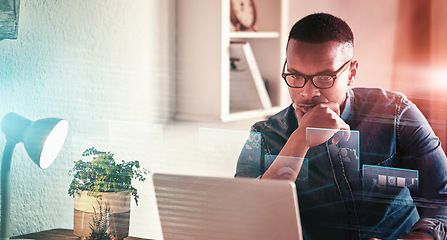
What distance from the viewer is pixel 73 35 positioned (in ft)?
3.04

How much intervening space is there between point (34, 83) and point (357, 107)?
22.0 inches

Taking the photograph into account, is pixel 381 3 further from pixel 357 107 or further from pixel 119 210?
pixel 119 210

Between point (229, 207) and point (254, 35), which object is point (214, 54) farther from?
point (229, 207)

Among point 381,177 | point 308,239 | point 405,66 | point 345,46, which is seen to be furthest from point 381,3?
point 308,239

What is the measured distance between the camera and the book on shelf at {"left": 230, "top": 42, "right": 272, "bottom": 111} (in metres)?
1.11

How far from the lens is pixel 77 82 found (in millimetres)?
941

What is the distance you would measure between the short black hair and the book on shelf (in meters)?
0.23

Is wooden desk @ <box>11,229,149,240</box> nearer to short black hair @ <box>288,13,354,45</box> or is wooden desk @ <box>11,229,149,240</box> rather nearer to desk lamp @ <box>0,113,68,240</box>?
desk lamp @ <box>0,113,68,240</box>

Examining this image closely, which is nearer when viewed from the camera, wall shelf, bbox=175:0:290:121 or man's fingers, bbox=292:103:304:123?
man's fingers, bbox=292:103:304:123

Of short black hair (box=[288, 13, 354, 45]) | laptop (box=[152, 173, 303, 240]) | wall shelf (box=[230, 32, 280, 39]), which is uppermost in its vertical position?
wall shelf (box=[230, 32, 280, 39])

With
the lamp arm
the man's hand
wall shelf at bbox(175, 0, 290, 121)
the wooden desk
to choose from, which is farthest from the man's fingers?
the lamp arm

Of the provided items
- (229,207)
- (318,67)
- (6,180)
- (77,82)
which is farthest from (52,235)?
(318,67)

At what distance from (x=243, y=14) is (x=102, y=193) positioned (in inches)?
21.9

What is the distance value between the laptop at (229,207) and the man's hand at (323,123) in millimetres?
282
